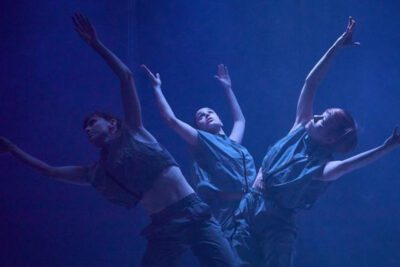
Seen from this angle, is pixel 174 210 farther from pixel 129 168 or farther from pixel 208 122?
pixel 208 122

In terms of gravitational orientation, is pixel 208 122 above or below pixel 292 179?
above

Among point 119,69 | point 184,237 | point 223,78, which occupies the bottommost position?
point 184,237

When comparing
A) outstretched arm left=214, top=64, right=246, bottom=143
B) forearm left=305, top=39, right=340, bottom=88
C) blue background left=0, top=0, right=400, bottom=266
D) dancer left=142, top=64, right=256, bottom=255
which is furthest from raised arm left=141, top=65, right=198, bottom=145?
blue background left=0, top=0, right=400, bottom=266

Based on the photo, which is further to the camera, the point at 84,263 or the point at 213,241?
the point at 84,263

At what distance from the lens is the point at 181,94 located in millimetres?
4246

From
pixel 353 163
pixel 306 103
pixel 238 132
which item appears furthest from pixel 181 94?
pixel 353 163

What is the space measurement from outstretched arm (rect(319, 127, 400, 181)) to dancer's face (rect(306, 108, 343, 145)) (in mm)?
155

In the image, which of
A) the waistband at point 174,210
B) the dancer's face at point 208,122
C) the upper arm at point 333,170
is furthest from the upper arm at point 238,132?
the waistband at point 174,210

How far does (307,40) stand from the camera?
14.3 ft

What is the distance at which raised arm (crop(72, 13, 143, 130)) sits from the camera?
8.21ft

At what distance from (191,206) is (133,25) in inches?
86.3

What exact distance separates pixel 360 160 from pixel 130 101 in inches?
53.9

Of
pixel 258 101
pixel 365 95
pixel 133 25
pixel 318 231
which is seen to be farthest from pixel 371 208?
pixel 133 25

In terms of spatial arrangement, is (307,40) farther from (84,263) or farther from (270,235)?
(84,263)
